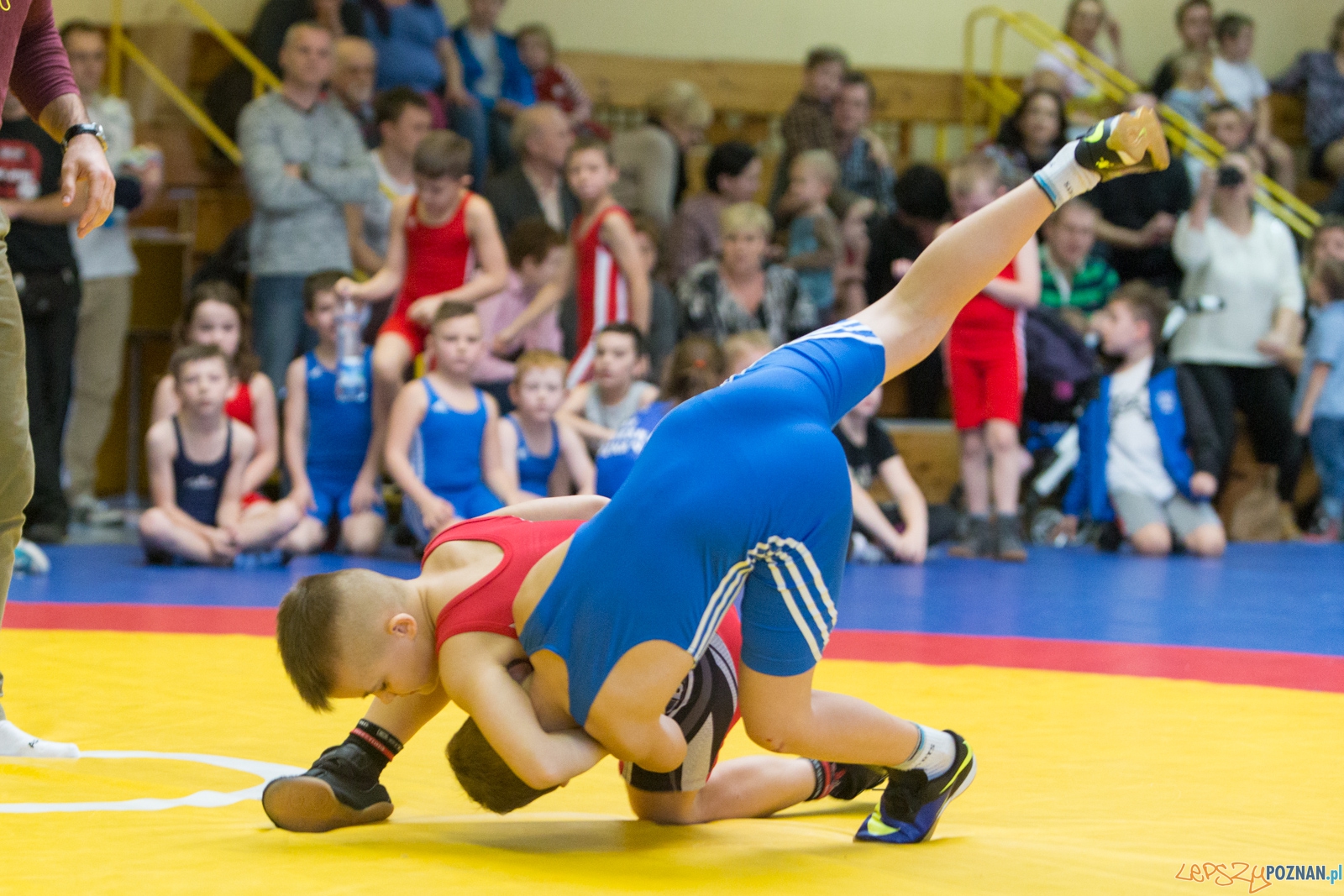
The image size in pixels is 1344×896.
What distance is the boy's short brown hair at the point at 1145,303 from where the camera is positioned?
6.70 meters

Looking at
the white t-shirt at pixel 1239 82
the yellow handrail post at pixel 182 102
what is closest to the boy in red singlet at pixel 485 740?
the yellow handrail post at pixel 182 102

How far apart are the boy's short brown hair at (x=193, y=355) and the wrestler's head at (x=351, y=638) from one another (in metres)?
3.43

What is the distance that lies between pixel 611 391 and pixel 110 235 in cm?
250

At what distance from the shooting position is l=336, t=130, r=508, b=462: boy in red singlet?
593cm

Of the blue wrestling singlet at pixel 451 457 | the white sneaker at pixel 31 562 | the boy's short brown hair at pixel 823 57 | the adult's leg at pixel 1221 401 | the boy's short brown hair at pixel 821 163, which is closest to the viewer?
the white sneaker at pixel 31 562

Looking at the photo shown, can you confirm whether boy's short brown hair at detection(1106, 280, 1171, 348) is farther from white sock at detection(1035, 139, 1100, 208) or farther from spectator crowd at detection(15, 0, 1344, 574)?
white sock at detection(1035, 139, 1100, 208)

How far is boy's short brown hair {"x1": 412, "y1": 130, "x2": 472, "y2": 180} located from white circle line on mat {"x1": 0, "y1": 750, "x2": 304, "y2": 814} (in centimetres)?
350

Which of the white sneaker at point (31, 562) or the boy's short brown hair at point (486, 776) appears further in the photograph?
the white sneaker at point (31, 562)

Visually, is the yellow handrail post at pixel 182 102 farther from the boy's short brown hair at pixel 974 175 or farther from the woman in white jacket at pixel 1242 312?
the woman in white jacket at pixel 1242 312

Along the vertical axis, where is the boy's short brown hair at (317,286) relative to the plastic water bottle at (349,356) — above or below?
above

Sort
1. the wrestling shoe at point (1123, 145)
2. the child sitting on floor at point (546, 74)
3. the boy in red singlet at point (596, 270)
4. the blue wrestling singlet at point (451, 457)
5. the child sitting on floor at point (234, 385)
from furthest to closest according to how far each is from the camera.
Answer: the child sitting on floor at point (546, 74) → the boy in red singlet at point (596, 270) → the child sitting on floor at point (234, 385) → the blue wrestling singlet at point (451, 457) → the wrestling shoe at point (1123, 145)

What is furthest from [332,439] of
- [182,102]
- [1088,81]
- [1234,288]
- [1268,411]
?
[1088,81]

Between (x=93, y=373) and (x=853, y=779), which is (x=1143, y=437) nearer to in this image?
(x=853, y=779)

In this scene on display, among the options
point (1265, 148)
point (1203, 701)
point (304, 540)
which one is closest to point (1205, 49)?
point (1265, 148)
